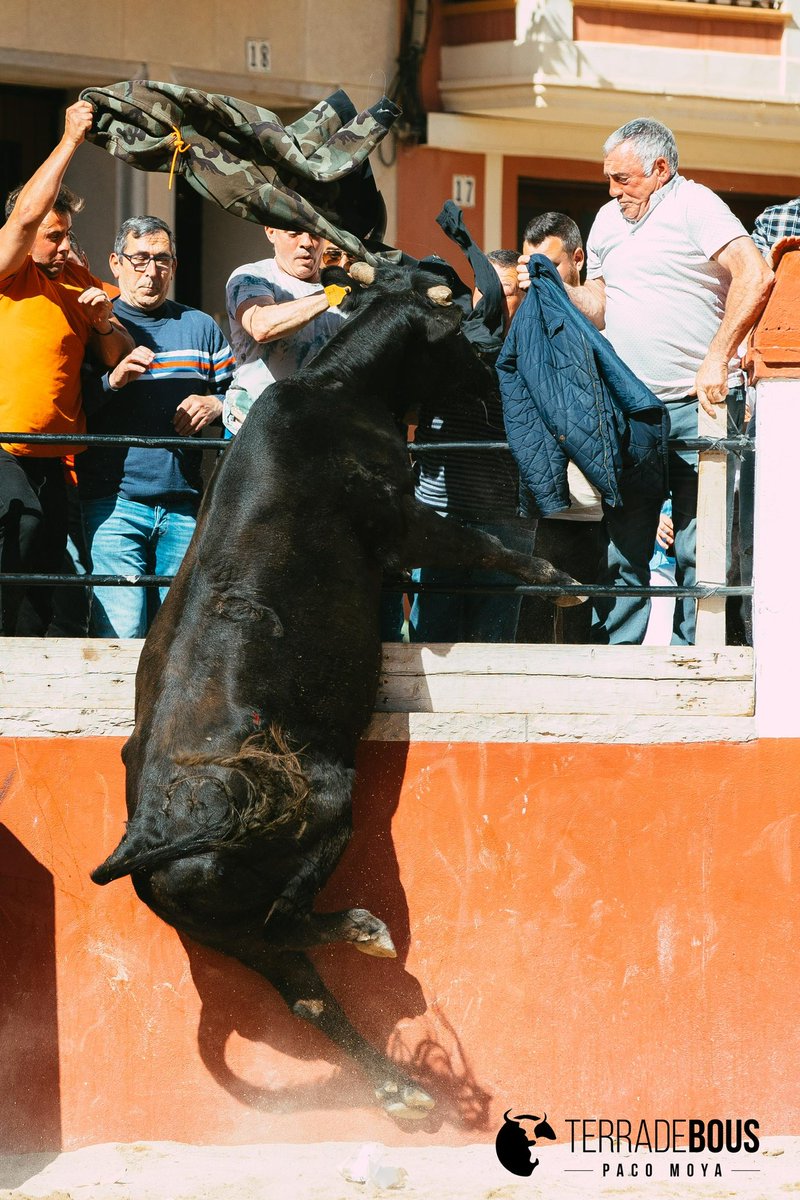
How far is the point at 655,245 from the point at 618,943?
2.48 m

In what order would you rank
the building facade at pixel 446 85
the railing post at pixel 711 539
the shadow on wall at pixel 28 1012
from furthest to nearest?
1. the building facade at pixel 446 85
2. the railing post at pixel 711 539
3. the shadow on wall at pixel 28 1012

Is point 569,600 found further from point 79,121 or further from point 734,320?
point 79,121

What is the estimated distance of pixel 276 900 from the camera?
4.82 metres

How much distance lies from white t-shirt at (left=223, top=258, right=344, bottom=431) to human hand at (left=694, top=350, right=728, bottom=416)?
4.56ft

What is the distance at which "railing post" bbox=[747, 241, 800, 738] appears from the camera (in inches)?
208

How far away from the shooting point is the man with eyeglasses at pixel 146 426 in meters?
5.97

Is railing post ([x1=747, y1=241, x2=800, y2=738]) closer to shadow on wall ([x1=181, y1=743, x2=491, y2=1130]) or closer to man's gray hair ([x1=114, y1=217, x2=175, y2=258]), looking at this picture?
shadow on wall ([x1=181, y1=743, x2=491, y2=1130])

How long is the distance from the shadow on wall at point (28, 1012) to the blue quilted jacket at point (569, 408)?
81.8 inches

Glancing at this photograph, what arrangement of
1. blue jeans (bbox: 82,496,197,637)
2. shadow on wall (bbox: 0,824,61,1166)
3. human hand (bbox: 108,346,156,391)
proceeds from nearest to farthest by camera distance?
shadow on wall (bbox: 0,824,61,1166)
blue jeans (bbox: 82,496,197,637)
human hand (bbox: 108,346,156,391)

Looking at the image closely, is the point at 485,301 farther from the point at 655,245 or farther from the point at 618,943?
the point at 618,943

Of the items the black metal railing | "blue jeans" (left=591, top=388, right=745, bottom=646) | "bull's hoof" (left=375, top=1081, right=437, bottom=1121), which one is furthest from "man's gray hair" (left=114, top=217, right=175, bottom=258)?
"bull's hoof" (left=375, top=1081, right=437, bottom=1121)

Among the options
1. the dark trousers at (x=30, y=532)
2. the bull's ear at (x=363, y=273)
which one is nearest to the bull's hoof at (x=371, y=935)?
the dark trousers at (x=30, y=532)

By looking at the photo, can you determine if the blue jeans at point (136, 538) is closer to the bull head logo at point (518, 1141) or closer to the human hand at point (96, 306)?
the human hand at point (96, 306)

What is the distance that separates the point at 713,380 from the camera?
17.9 feet
